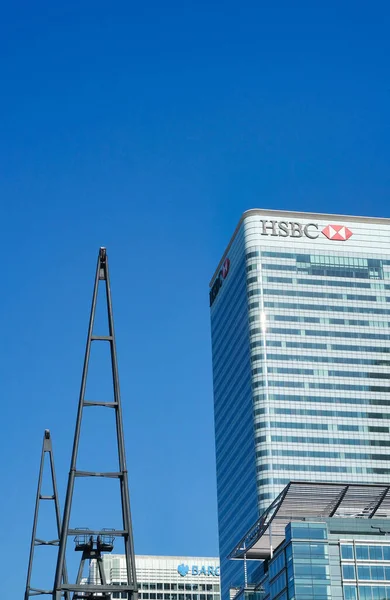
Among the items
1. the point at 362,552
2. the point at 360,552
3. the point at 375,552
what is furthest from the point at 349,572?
the point at 375,552

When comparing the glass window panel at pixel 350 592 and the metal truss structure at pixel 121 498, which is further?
the glass window panel at pixel 350 592

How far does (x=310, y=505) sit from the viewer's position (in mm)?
119250

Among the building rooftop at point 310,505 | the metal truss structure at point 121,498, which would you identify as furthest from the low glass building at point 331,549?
the metal truss structure at point 121,498

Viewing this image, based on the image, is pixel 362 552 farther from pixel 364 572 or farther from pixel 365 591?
pixel 365 591

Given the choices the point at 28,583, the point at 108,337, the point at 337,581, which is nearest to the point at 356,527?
the point at 337,581

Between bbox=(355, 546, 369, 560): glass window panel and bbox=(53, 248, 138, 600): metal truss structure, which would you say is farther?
bbox=(355, 546, 369, 560): glass window panel

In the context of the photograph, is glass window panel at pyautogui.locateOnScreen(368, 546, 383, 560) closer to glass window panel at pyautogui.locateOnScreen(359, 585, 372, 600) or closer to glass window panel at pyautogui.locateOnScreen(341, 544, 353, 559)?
glass window panel at pyautogui.locateOnScreen(341, 544, 353, 559)

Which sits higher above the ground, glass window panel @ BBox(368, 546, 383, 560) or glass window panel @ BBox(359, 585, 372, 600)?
glass window panel @ BBox(368, 546, 383, 560)

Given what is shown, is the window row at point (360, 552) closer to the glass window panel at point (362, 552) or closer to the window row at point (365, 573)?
the glass window panel at point (362, 552)

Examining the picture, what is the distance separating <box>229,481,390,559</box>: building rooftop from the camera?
4552 inches

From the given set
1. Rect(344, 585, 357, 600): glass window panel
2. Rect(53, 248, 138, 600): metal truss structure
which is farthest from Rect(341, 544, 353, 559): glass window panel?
Rect(53, 248, 138, 600): metal truss structure

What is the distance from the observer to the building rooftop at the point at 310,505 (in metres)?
116

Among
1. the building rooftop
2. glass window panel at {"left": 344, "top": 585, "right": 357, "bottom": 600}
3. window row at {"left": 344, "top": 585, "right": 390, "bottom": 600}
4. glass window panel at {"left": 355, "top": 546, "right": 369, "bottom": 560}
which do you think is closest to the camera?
glass window panel at {"left": 344, "top": 585, "right": 357, "bottom": 600}

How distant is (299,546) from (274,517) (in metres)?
8.62
